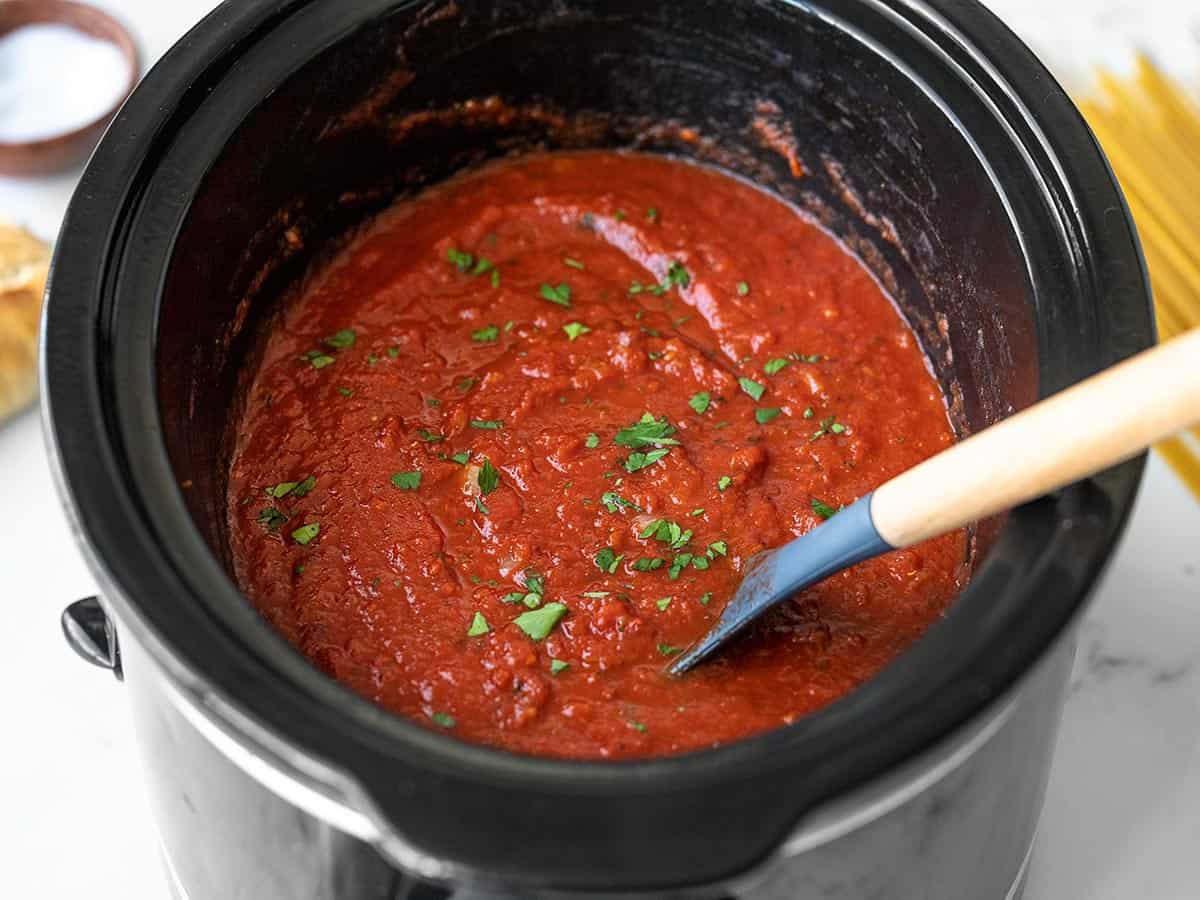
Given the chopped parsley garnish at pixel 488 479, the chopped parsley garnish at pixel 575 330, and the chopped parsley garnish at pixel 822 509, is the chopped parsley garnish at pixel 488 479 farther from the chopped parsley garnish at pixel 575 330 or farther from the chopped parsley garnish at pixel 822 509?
the chopped parsley garnish at pixel 822 509

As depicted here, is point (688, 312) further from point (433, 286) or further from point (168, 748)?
point (168, 748)

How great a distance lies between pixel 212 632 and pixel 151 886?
0.94 m

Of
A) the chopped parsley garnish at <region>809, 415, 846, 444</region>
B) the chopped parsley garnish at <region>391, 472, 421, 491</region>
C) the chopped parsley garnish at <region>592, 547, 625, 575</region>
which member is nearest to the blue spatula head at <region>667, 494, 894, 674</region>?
the chopped parsley garnish at <region>592, 547, 625, 575</region>

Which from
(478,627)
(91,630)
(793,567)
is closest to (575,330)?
(478,627)

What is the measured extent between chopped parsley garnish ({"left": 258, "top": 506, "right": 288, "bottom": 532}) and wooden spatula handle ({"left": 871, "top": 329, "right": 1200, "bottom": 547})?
825mm

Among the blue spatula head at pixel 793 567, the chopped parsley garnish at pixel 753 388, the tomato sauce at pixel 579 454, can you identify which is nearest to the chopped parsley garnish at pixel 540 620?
the tomato sauce at pixel 579 454

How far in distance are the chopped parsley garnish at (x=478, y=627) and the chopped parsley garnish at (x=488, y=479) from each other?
7.6 inches

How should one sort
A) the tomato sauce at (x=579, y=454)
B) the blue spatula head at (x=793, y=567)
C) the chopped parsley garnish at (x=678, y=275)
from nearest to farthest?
1. the blue spatula head at (x=793, y=567)
2. the tomato sauce at (x=579, y=454)
3. the chopped parsley garnish at (x=678, y=275)

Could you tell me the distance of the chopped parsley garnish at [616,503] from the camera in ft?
6.48

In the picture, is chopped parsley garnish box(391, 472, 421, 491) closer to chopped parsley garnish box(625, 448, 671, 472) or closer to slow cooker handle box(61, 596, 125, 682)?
chopped parsley garnish box(625, 448, 671, 472)

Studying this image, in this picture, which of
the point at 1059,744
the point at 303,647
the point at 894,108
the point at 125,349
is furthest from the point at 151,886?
the point at 894,108

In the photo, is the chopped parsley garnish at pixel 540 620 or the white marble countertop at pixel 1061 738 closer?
the chopped parsley garnish at pixel 540 620

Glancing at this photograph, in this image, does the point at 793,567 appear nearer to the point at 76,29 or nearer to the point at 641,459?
the point at 641,459

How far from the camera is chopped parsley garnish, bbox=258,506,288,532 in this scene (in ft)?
6.52
